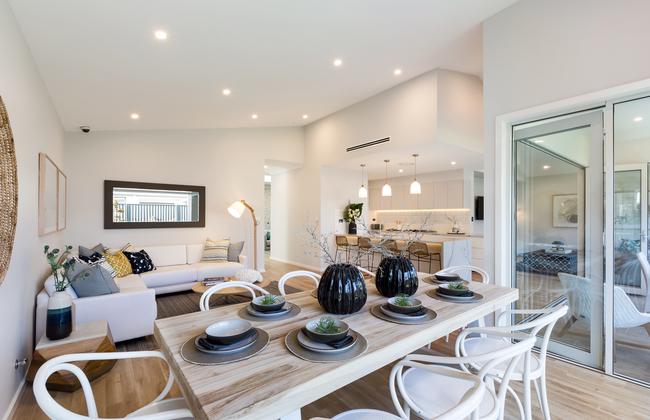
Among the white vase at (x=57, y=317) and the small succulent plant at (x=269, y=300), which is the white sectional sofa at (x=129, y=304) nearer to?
the white vase at (x=57, y=317)

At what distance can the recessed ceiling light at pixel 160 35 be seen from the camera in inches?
104

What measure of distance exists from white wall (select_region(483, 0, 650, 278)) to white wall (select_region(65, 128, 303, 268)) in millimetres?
4746

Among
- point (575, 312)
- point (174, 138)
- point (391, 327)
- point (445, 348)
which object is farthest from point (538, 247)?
point (174, 138)

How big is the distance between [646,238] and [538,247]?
799 millimetres

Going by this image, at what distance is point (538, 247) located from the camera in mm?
3150

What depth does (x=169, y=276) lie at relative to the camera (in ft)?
15.8

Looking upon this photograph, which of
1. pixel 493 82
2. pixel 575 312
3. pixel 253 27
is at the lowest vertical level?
pixel 575 312

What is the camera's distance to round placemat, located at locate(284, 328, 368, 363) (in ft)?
3.90

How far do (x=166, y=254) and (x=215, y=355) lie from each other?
15.8ft

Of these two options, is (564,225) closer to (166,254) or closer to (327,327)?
(327,327)

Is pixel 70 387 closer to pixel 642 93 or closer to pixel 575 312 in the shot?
pixel 575 312

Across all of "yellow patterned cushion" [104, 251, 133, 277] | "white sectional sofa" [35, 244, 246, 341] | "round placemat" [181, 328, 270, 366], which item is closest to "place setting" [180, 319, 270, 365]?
"round placemat" [181, 328, 270, 366]

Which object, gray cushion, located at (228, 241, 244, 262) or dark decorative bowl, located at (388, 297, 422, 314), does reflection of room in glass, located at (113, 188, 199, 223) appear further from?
dark decorative bowl, located at (388, 297, 422, 314)

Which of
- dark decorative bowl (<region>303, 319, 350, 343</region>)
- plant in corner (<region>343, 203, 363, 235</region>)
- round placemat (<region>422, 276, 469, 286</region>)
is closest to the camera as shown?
dark decorative bowl (<region>303, 319, 350, 343</region>)
